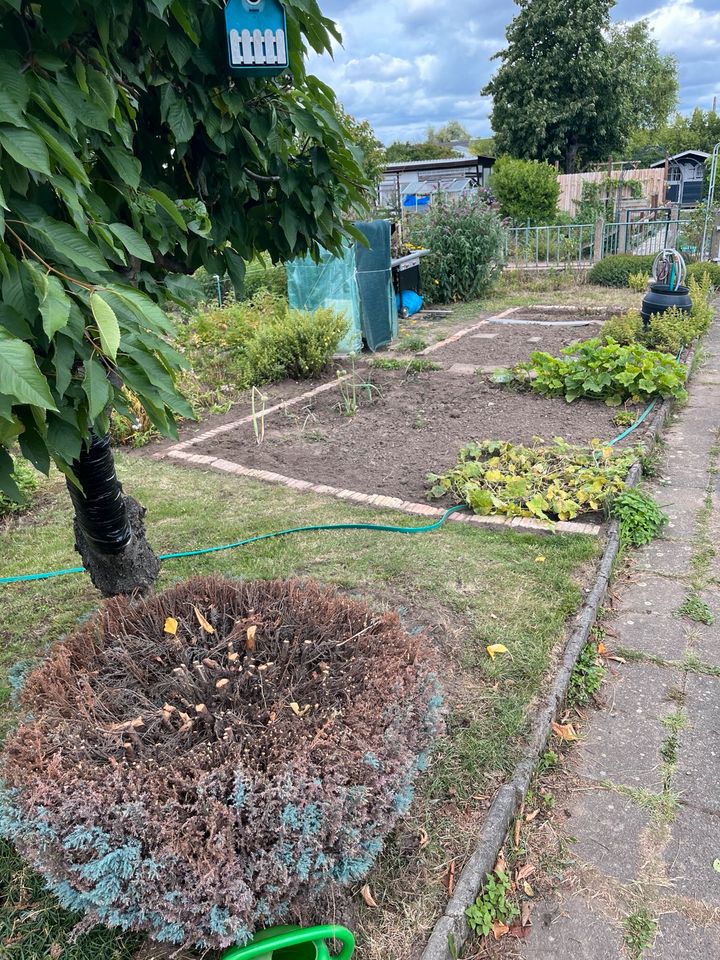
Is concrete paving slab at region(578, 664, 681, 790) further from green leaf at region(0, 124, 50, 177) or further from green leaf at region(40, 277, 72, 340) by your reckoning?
green leaf at region(0, 124, 50, 177)

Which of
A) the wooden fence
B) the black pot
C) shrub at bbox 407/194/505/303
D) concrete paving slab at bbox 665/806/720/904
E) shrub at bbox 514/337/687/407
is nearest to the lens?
concrete paving slab at bbox 665/806/720/904

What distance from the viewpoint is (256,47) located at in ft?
5.17

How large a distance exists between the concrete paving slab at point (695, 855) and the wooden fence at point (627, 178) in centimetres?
2539

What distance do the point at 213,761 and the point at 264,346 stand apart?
6472 millimetres

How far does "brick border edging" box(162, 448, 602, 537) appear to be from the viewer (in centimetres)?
421

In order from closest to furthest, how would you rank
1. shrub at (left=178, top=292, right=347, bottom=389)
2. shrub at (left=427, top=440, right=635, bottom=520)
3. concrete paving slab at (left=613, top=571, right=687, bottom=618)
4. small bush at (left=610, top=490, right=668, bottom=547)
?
concrete paving slab at (left=613, top=571, right=687, bottom=618), small bush at (left=610, top=490, right=668, bottom=547), shrub at (left=427, top=440, right=635, bottom=520), shrub at (left=178, top=292, right=347, bottom=389)

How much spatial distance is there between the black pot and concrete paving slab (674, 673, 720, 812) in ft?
21.7

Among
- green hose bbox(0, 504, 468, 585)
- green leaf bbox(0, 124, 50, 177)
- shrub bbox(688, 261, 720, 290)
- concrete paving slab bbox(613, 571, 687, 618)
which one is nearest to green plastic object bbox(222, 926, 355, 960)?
green leaf bbox(0, 124, 50, 177)

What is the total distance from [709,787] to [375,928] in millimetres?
1354

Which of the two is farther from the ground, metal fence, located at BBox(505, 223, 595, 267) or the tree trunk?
metal fence, located at BBox(505, 223, 595, 267)

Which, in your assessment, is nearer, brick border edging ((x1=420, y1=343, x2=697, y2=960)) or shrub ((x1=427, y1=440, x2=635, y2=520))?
brick border edging ((x1=420, y1=343, x2=697, y2=960))

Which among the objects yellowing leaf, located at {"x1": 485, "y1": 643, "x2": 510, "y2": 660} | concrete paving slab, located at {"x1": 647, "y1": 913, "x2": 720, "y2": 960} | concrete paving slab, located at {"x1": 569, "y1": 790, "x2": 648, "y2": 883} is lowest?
concrete paving slab, located at {"x1": 569, "y1": 790, "x2": 648, "y2": 883}

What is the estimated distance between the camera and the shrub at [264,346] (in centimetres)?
780

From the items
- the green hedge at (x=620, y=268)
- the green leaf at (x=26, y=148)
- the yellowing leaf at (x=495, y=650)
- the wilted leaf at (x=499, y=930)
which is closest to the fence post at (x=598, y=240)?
the green hedge at (x=620, y=268)
